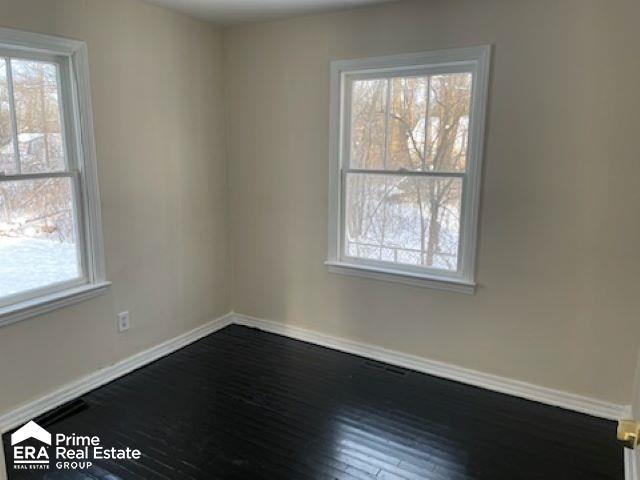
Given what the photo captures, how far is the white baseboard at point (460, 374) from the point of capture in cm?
274

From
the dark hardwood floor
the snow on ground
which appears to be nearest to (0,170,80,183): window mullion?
the snow on ground

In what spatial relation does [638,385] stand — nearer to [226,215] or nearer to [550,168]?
[550,168]

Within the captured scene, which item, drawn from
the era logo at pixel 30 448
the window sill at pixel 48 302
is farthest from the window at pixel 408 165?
the era logo at pixel 30 448

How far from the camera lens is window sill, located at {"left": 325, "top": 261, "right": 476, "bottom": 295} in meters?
3.02

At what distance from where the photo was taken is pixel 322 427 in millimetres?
2580

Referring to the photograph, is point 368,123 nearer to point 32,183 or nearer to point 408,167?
point 408,167

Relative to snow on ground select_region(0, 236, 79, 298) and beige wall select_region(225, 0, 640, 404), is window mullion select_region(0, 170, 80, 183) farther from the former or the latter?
beige wall select_region(225, 0, 640, 404)

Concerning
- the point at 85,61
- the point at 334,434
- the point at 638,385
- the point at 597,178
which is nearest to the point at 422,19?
the point at 597,178

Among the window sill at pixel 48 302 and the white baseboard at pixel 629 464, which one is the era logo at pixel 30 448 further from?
the white baseboard at pixel 629 464

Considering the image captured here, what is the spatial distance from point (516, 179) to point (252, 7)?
197 centimetres

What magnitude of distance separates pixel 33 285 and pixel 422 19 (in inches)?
108

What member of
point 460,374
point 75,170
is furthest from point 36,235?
point 460,374

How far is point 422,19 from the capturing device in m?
2.88

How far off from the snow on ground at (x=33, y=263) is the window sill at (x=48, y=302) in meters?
0.08
